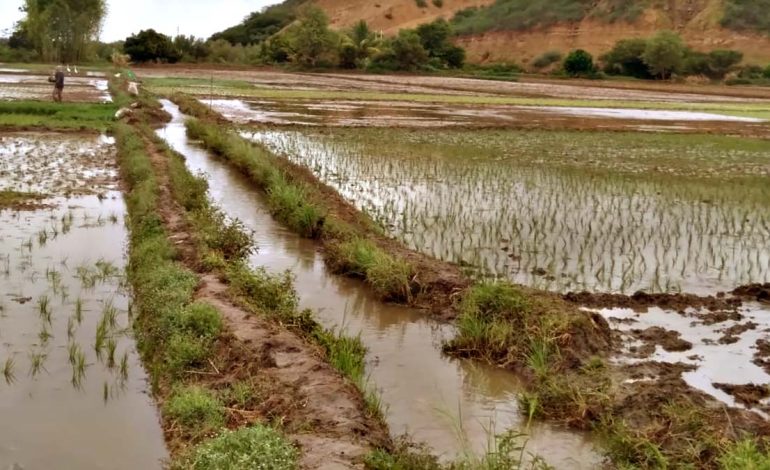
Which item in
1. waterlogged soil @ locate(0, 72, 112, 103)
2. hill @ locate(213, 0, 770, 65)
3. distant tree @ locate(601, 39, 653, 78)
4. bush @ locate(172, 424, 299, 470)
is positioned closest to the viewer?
bush @ locate(172, 424, 299, 470)

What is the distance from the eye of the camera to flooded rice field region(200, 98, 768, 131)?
67.9 ft

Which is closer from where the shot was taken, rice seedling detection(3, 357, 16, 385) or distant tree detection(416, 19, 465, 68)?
rice seedling detection(3, 357, 16, 385)

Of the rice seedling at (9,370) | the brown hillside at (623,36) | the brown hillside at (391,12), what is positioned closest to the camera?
the rice seedling at (9,370)

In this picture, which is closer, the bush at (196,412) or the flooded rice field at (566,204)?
the bush at (196,412)

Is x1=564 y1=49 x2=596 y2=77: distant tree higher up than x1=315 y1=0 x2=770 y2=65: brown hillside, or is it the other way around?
x1=315 y1=0 x2=770 y2=65: brown hillside

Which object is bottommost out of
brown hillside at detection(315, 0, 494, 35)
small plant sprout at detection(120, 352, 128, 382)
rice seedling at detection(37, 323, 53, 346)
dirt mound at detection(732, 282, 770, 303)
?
small plant sprout at detection(120, 352, 128, 382)

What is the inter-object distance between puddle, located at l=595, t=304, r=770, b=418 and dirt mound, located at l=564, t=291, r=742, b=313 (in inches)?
3.0

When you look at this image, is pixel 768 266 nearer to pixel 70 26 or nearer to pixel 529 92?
pixel 529 92

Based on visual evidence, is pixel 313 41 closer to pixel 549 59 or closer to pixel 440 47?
pixel 440 47

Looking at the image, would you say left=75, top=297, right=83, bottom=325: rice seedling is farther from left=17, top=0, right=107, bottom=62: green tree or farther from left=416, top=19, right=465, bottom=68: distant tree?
left=416, top=19, right=465, bottom=68: distant tree

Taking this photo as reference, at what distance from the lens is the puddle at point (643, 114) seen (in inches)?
1008

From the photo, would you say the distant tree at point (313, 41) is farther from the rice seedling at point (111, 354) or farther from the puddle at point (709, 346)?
the rice seedling at point (111, 354)

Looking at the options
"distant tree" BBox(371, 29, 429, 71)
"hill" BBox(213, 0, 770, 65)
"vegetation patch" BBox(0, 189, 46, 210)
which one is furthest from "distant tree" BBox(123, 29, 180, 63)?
"vegetation patch" BBox(0, 189, 46, 210)

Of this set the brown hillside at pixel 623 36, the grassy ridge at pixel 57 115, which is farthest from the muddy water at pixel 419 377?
the brown hillside at pixel 623 36
